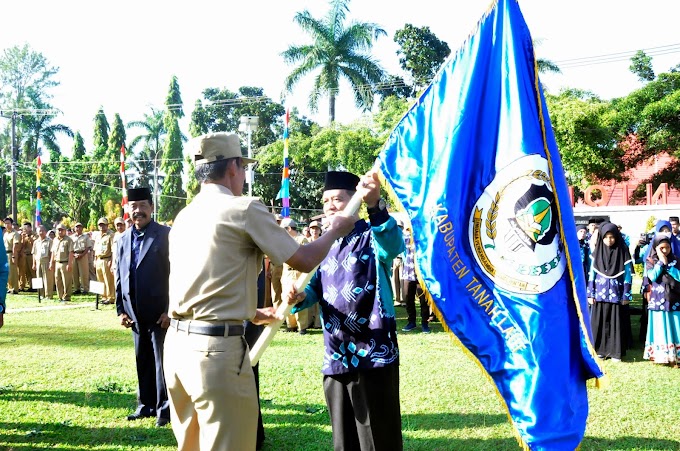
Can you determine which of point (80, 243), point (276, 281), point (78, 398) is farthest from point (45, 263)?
point (78, 398)

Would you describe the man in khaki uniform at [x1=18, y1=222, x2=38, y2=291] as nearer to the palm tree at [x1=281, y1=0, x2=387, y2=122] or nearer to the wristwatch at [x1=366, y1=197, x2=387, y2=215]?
the palm tree at [x1=281, y1=0, x2=387, y2=122]

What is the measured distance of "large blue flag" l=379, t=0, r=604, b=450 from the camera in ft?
12.1

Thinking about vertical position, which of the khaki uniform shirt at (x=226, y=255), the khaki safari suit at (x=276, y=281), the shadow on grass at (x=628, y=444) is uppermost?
the khaki uniform shirt at (x=226, y=255)

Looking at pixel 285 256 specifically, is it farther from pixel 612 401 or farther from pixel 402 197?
pixel 612 401

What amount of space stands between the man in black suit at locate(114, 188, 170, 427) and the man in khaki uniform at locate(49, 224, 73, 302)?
38.4 ft

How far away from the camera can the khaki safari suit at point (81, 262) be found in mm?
18375

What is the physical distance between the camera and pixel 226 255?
3.06 metres

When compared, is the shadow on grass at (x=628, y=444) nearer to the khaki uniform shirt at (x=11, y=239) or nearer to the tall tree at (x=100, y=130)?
the khaki uniform shirt at (x=11, y=239)

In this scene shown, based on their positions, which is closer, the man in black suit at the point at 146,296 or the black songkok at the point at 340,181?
the black songkok at the point at 340,181

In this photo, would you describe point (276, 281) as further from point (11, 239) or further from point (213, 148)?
point (11, 239)

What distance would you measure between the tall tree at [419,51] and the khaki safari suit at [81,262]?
2313 cm

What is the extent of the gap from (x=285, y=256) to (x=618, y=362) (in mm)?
7575

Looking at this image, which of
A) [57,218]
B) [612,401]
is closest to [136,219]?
[612,401]

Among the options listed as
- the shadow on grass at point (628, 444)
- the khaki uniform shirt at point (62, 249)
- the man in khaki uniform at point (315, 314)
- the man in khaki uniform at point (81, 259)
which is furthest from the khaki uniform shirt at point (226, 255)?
the man in khaki uniform at point (81, 259)
